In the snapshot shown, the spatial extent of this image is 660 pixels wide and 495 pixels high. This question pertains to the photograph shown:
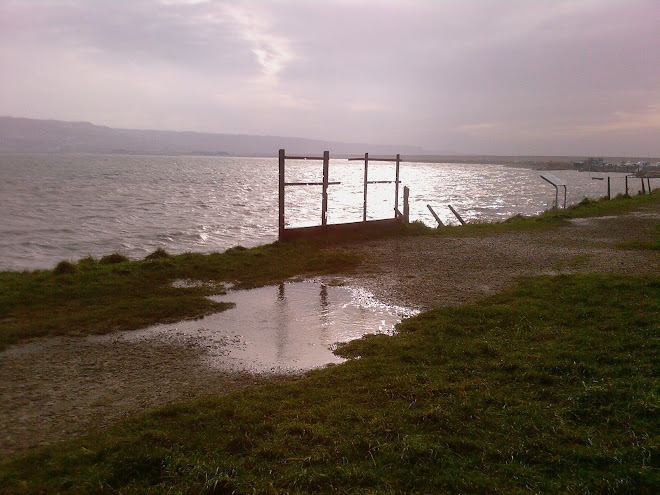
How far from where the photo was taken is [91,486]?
3385 millimetres

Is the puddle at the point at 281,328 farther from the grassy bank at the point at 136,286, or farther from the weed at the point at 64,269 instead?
the weed at the point at 64,269

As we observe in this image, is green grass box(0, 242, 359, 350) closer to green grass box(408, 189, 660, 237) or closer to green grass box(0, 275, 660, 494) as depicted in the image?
green grass box(0, 275, 660, 494)

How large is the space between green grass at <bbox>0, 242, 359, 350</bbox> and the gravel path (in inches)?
25.3

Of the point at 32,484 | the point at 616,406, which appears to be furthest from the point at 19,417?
the point at 616,406

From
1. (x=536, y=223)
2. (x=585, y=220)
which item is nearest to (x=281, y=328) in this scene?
(x=536, y=223)

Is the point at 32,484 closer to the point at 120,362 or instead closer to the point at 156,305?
the point at 120,362

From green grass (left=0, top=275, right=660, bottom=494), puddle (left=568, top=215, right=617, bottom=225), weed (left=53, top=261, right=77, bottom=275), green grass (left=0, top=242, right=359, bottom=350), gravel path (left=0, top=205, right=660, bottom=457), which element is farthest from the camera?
puddle (left=568, top=215, right=617, bottom=225)

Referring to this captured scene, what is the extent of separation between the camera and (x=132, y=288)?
899 centimetres

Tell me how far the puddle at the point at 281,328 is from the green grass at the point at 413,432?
0.67 meters

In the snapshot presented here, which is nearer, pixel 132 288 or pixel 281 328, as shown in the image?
pixel 281 328

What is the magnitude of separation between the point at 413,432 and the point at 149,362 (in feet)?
10.1

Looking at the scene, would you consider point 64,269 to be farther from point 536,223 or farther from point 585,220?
point 585,220

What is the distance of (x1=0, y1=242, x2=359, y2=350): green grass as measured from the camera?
7.07 metres

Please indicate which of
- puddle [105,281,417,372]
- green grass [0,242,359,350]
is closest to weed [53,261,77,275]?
green grass [0,242,359,350]
